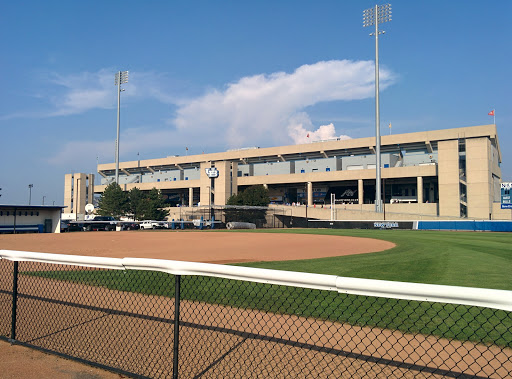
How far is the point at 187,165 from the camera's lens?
353ft

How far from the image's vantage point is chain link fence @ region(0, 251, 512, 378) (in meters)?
4.27

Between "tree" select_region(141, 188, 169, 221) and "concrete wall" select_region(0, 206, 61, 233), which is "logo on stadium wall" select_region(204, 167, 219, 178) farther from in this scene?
"concrete wall" select_region(0, 206, 61, 233)

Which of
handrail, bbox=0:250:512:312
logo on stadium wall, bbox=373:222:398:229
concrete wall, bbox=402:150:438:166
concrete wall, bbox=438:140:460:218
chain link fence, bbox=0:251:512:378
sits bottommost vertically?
logo on stadium wall, bbox=373:222:398:229

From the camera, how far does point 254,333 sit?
19.3ft

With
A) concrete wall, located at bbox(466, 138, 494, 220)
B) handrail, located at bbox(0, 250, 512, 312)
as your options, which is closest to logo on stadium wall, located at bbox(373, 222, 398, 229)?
concrete wall, located at bbox(466, 138, 494, 220)

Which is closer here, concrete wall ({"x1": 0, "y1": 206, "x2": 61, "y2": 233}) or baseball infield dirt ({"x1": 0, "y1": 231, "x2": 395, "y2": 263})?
baseball infield dirt ({"x1": 0, "y1": 231, "x2": 395, "y2": 263})

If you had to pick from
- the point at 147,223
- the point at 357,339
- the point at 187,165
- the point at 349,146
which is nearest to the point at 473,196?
the point at 349,146

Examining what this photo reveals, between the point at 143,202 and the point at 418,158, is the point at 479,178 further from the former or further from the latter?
the point at 143,202

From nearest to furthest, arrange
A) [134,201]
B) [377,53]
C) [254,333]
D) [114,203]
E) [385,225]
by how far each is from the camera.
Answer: [254,333] → [385,225] → [377,53] → [114,203] → [134,201]

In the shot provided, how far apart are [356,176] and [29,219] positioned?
56174mm

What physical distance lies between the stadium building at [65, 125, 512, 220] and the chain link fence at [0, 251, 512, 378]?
58.3 meters

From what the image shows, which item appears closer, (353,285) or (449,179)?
(353,285)

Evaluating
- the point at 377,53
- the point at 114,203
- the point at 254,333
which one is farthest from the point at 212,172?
the point at 254,333

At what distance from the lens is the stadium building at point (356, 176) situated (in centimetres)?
6216
